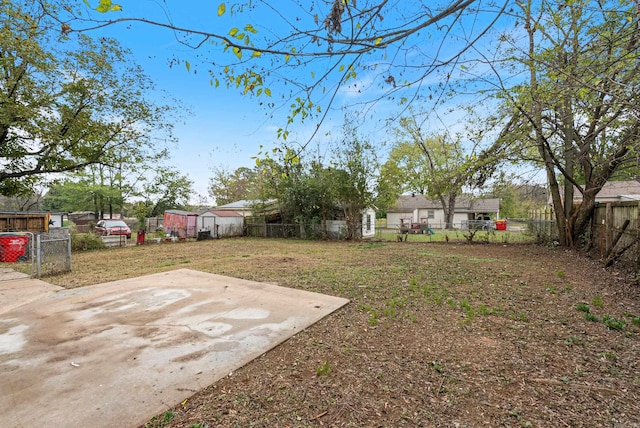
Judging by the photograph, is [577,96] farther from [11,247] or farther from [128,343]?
[11,247]

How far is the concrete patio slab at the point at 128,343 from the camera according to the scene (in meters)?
1.95

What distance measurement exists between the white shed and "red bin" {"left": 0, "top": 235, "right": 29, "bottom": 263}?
8.63m

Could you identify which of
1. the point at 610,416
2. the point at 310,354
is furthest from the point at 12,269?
the point at 610,416

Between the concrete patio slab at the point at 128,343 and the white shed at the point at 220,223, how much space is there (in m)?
12.3

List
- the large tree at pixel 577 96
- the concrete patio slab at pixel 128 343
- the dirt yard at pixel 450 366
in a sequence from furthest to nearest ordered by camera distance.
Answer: the large tree at pixel 577 96 → the concrete patio slab at pixel 128 343 → the dirt yard at pixel 450 366

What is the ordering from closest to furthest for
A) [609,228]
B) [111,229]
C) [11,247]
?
[609,228]
[11,247]
[111,229]

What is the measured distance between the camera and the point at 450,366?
96.0 inches

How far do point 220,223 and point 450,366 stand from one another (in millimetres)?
17193

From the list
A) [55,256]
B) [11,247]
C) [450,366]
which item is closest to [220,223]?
[11,247]

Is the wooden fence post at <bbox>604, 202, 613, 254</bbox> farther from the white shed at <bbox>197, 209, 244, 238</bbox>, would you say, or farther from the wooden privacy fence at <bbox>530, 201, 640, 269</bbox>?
the white shed at <bbox>197, 209, 244, 238</bbox>

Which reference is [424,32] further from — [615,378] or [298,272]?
[298,272]

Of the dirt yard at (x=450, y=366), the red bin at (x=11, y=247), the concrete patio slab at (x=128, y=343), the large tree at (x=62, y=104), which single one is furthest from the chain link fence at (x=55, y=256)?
the dirt yard at (x=450, y=366)

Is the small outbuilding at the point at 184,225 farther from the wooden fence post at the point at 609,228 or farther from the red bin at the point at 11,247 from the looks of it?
the wooden fence post at the point at 609,228

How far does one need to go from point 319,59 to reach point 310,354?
2682 millimetres
